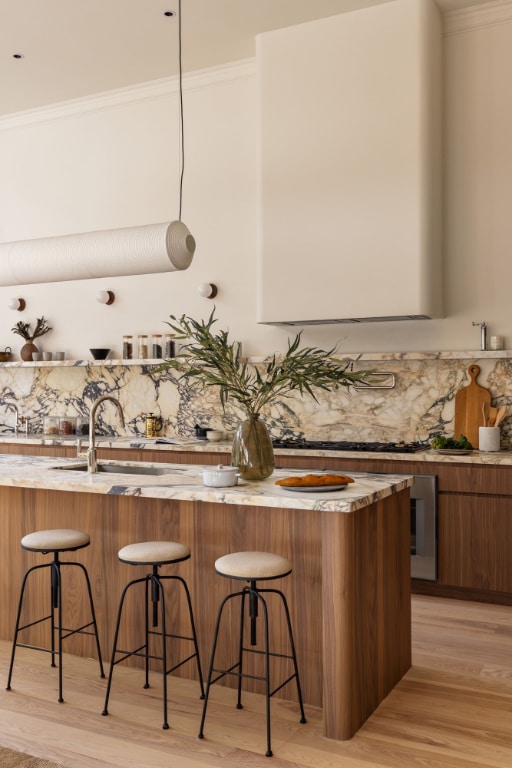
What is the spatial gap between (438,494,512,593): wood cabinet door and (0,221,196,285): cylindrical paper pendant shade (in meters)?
2.25

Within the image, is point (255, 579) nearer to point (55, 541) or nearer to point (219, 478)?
point (219, 478)

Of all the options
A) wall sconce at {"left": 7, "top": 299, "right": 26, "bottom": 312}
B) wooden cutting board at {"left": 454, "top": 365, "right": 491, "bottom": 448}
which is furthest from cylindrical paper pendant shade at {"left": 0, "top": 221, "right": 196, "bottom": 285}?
wall sconce at {"left": 7, "top": 299, "right": 26, "bottom": 312}

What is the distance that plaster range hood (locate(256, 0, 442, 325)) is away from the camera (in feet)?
15.3

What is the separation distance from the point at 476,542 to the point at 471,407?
94 cm

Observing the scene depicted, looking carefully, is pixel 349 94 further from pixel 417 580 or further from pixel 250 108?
pixel 417 580

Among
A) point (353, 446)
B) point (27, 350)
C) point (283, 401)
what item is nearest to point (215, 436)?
point (283, 401)

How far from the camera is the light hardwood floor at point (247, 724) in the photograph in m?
2.64

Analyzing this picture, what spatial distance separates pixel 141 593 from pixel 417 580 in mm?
1954

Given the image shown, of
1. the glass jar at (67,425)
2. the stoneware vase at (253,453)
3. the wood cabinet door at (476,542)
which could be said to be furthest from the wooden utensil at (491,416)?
the glass jar at (67,425)

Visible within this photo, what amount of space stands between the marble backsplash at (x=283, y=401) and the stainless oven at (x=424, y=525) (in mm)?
639

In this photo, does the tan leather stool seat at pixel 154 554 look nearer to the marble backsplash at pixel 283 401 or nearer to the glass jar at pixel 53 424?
the marble backsplash at pixel 283 401

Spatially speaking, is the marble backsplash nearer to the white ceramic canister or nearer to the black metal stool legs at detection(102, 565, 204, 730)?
the white ceramic canister

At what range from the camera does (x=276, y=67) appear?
16.5ft

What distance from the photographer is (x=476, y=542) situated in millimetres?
4422
